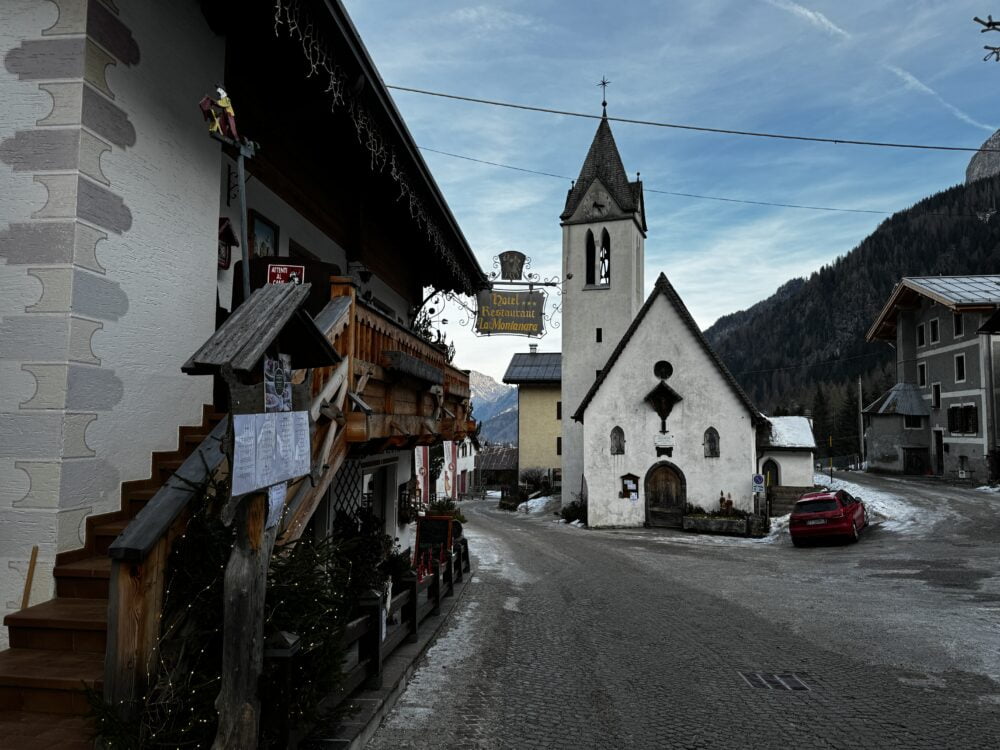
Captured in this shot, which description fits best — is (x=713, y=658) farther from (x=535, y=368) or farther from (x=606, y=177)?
(x=535, y=368)

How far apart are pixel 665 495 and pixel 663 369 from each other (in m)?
5.18

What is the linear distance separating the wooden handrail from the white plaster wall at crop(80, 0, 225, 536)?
1394 mm

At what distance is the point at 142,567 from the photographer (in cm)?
364

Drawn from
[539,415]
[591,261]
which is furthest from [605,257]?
[539,415]

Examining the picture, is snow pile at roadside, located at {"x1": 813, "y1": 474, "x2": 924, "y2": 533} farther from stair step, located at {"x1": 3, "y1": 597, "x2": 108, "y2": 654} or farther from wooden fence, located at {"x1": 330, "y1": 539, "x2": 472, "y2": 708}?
stair step, located at {"x1": 3, "y1": 597, "x2": 108, "y2": 654}

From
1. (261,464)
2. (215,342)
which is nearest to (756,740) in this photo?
(261,464)

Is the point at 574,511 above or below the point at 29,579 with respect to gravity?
below

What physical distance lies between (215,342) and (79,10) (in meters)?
3.24

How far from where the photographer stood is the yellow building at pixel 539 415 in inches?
2076

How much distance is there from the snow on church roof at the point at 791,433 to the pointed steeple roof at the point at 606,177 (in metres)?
14.2

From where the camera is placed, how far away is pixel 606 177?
3859 centimetres

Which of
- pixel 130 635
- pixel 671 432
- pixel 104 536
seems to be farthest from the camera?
pixel 671 432

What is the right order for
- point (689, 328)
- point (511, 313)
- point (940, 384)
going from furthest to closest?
point (940, 384) < point (689, 328) < point (511, 313)

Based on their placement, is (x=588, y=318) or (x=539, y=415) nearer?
(x=588, y=318)
